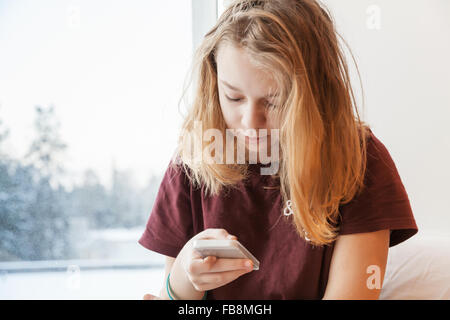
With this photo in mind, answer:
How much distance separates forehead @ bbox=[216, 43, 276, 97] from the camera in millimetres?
796

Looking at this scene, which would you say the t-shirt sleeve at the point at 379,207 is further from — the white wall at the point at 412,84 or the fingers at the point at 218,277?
the white wall at the point at 412,84

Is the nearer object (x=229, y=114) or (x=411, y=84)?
(x=229, y=114)

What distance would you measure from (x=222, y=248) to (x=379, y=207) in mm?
320

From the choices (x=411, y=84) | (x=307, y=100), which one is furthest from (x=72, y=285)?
(x=411, y=84)

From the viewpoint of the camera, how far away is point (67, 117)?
1.44m

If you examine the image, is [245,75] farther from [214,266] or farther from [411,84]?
[411,84]

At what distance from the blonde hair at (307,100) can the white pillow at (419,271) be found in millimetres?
281

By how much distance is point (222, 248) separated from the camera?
2.40 ft

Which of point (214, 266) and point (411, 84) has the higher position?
point (411, 84)

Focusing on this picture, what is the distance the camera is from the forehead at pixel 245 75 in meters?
0.80

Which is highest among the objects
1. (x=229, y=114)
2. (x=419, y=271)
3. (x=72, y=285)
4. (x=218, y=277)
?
(x=229, y=114)
